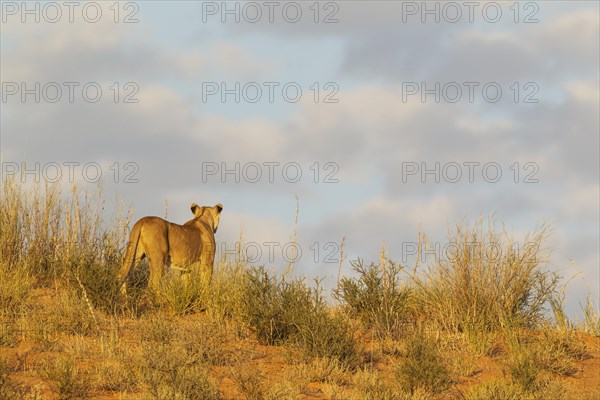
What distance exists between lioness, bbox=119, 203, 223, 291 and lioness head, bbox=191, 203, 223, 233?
47cm

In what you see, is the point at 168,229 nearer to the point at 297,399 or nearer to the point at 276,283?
the point at 276,283

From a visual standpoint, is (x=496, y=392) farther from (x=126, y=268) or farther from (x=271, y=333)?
(x=126, y=268)

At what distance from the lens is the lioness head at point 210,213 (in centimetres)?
1577

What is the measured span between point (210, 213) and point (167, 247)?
1.90m

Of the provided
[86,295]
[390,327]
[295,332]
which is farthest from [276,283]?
[86,295]

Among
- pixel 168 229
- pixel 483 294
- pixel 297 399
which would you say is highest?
pixel 168 229

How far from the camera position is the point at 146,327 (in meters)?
12.0

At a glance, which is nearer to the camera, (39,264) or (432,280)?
(432,280)

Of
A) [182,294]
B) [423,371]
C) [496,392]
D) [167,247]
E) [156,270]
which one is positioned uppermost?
[167,247]

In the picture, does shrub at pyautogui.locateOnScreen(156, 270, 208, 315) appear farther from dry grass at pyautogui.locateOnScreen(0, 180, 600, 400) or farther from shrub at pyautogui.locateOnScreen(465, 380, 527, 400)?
shrub at pyautogui.locateOnScreen(465, 380, 527, 400)

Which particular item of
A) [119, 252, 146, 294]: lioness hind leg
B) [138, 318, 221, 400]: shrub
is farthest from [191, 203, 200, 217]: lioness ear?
[138, 318, 221, 400]: shrub

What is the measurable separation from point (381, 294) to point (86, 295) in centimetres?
428

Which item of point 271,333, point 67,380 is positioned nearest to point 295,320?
point 271,333

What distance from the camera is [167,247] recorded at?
Answer: 14.1 meters
